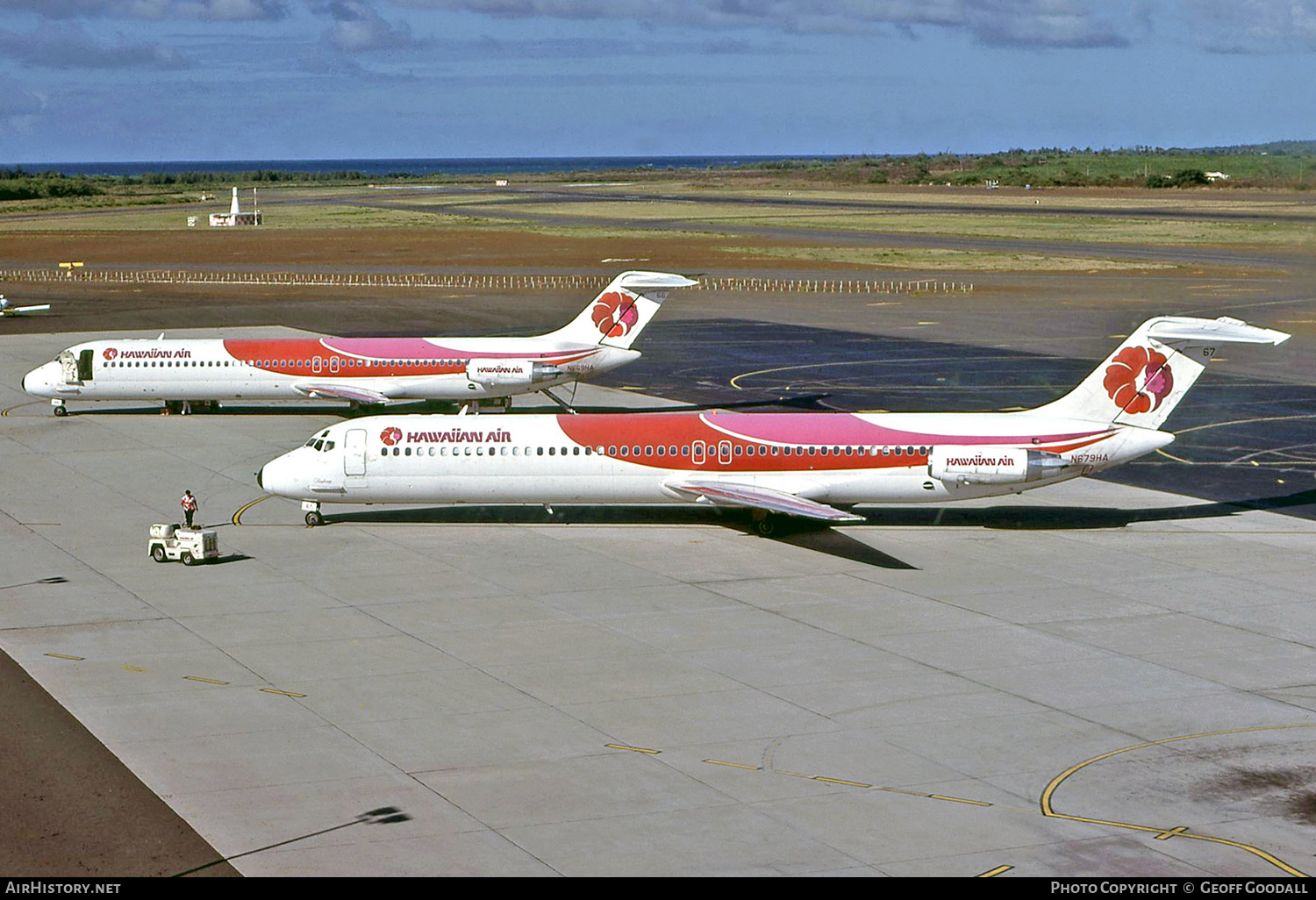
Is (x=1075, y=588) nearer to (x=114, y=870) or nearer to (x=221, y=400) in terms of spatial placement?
(x=114, y=870)

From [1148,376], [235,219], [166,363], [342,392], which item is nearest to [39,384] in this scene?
[166,363]

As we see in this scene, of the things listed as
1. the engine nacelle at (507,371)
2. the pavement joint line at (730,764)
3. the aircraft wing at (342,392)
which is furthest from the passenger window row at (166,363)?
the pavement joint line at (730,764)

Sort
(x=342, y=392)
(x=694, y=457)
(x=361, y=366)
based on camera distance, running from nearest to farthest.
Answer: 1. (x=694, y=457)
2. (x=342, y=392)
3. (x=361, y=366)

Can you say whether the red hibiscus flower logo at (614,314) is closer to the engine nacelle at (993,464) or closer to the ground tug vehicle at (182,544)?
the engine nacelle at (993,464)

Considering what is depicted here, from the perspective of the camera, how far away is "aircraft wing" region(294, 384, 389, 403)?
212 ft

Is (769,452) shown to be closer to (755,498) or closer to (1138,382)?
(755,498)

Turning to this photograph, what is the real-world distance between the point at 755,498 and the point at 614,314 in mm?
22112

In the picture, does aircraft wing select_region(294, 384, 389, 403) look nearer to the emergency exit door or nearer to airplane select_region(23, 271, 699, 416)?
airplane select_region(23, 271, 699, 416)

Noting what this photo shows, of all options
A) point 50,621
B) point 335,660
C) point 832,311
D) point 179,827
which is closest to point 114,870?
point 179,827

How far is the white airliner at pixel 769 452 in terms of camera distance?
44.4 m

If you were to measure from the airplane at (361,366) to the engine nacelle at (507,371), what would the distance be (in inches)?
1.4

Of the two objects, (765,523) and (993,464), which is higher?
(993,464)

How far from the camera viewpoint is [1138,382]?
4484 cm

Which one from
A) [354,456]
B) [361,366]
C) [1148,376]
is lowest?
[354,456]
